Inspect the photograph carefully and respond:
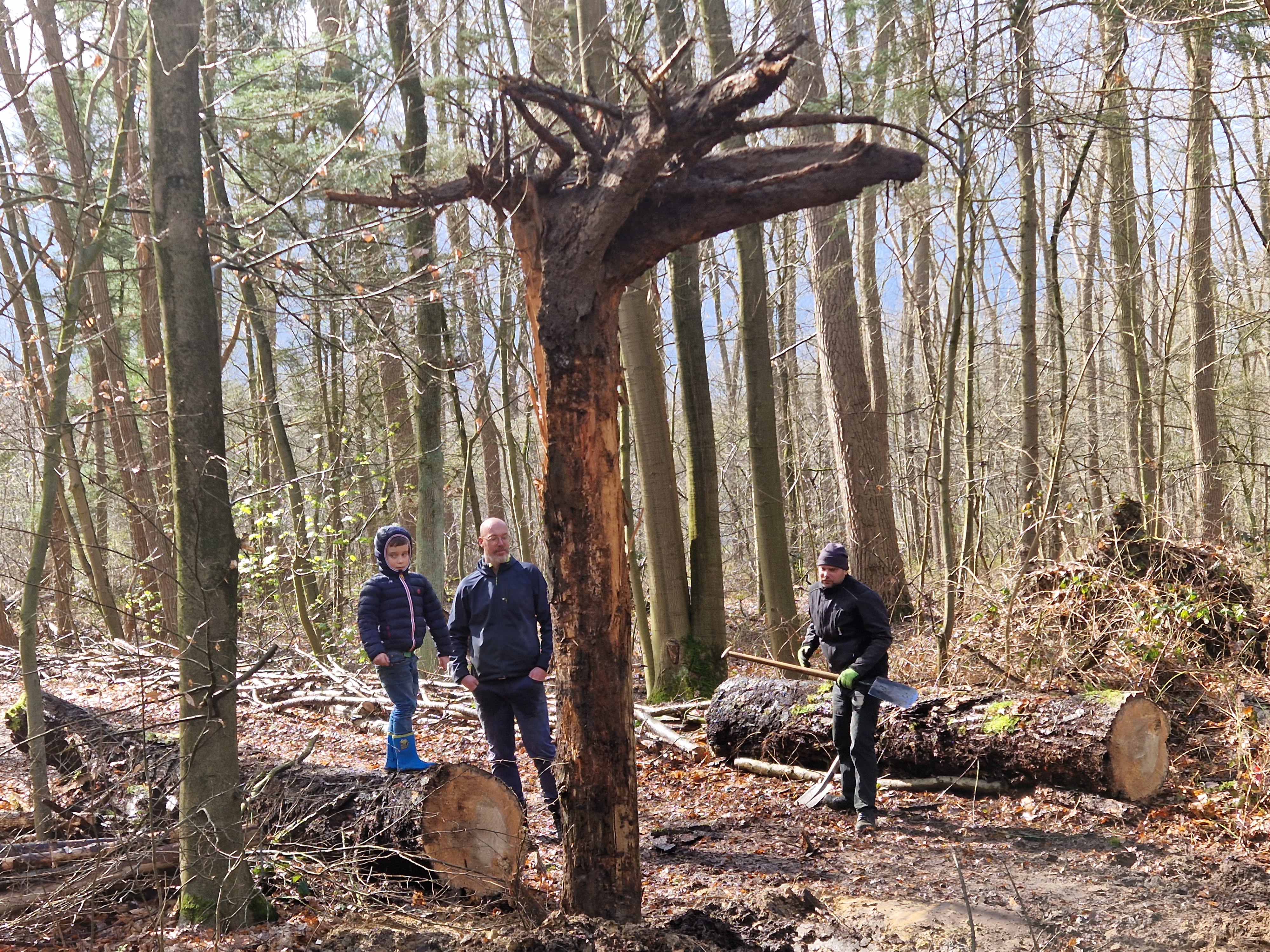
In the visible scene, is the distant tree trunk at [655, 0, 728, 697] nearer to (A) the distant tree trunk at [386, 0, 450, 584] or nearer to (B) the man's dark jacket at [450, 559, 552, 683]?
(A) the distant tree trunk at [386, 0, 450, 584]

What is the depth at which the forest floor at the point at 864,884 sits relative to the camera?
407cm

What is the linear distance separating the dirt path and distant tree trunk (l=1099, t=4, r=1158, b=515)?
4.24 m

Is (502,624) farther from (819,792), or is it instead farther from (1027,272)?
(1027,272)

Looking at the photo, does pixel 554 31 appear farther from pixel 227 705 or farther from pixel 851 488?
pixel 227 705

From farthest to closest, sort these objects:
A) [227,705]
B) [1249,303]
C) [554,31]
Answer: [1249,303] < [554,31] < [227,705]

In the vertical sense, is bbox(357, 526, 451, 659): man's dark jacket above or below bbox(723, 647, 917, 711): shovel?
above

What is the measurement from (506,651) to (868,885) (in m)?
2.49

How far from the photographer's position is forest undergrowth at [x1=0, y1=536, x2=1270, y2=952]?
4.24 m

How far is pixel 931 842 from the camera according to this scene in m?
5.76

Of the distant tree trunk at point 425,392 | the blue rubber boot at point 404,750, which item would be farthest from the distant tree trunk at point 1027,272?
the distant tree trunk at point 425,392

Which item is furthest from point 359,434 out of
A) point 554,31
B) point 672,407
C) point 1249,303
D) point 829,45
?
point 1249,303

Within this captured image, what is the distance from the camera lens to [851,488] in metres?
12.4

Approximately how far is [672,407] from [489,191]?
1128cm

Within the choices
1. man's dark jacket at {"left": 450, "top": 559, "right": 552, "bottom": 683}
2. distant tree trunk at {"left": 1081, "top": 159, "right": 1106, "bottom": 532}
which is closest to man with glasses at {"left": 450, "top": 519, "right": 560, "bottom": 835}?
man's dark jacket at {"left": 450, "top": 559, "right": 552, "bottom": 683}
